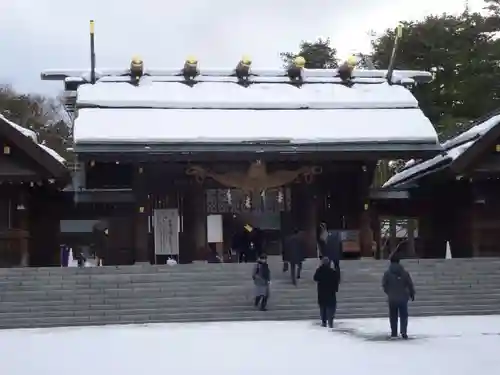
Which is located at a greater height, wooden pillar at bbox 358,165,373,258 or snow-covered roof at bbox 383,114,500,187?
snow-covered roof at bbox 383,114,500,187

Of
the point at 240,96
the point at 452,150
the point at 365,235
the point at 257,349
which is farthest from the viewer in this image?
the point at 240,96

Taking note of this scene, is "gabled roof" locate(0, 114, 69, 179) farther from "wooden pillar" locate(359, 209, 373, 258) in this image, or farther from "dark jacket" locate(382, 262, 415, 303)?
"dark jacket" locate(382, 262, 415, 303)

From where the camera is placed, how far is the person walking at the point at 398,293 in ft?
40.8

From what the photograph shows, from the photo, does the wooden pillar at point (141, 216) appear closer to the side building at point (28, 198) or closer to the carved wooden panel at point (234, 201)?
the carved wooden panel at point (234, 201)

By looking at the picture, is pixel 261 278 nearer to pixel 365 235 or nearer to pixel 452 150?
pixel 365 235

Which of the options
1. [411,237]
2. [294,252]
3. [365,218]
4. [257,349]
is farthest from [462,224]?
[257,349]

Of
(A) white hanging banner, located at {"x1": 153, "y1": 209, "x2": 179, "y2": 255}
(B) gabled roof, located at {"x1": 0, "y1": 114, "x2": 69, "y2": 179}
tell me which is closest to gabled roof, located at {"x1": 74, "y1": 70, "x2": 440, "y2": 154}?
(B) gabled roof, located at {"x1": 0, "y1": 114, "x2": 69, "y2": 179}

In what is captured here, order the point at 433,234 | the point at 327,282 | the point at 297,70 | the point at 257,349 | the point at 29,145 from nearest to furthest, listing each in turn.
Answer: the point at 257,349, the point at 327,282, the point at 29,145, the point at 297,70, the point at 433,234

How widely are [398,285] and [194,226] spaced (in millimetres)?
11975

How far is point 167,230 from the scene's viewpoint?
23672 mm

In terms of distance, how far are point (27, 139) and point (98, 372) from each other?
541 inches

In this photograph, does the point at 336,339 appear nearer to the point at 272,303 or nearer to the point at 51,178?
the point at 272,303

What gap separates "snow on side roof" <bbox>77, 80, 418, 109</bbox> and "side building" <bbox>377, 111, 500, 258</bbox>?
251cm

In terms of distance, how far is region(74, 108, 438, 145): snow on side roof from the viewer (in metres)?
22.5
